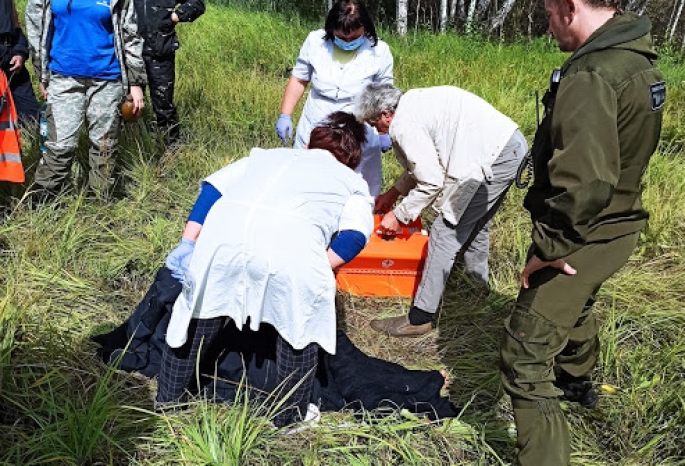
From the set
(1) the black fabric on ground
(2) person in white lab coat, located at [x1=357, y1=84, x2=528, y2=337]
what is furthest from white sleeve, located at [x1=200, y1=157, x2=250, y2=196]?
(2) person in white lab coat, located at [x1=357, y1=84, x2=528, y2=337]

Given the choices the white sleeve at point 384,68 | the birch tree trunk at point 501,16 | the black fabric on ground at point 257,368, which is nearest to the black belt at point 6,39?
the black fabric on ground at point 257,368

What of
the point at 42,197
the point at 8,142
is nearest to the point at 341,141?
the point at 8,142

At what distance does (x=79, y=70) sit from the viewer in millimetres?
3404

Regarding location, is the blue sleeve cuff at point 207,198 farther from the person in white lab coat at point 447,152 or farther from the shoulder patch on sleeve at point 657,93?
the shoulder patch on sleeve at point 657,93

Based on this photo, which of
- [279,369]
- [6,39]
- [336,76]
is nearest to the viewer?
[279,369]

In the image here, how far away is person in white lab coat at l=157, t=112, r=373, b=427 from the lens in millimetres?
2006

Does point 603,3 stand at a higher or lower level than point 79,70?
higher

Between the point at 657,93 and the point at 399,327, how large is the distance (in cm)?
181

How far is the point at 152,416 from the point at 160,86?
9.99 feet

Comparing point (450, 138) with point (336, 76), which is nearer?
point (450, 138)

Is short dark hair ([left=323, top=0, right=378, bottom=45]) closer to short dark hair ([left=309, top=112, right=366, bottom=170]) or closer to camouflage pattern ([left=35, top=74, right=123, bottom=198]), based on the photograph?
short dark hair ([left=309, top=112, right=366, bottom=170])

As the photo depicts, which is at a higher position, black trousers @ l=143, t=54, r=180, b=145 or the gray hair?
the gray hair

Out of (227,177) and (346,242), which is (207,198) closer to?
(227,177)

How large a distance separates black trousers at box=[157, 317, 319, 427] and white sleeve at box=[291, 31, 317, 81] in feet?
6.22
